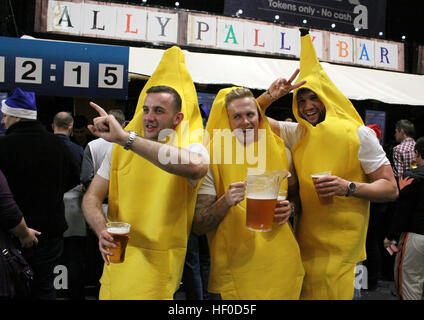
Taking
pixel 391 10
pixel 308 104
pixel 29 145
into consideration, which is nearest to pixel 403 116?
pixel 391 10

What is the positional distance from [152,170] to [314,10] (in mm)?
7136

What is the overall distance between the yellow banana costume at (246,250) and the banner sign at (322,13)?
18.6ft

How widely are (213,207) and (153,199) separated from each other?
0.30 metres

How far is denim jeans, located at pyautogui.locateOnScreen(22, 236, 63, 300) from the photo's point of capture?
119 inches

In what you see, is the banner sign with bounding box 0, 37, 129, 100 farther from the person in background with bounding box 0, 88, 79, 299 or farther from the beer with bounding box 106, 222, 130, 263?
the beer with bounding box 106, 222, 130, 263

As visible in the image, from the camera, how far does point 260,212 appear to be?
5.80 ft

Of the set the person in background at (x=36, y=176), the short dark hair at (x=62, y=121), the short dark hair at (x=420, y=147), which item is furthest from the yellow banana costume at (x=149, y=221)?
the short dark hair at (x=420, y=147)

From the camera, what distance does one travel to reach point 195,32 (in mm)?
6832

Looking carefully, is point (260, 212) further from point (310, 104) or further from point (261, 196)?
point (310, 104)

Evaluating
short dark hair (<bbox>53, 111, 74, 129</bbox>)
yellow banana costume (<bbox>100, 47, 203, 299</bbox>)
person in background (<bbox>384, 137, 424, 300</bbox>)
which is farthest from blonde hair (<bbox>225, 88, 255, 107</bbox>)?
person in background (<bbox>384, 137, 424, 300</bbox>)

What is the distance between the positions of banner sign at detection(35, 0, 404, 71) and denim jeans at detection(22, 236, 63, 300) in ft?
14.0

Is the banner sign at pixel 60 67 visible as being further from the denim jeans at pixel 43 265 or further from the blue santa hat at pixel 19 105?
the denim jeans at pixel 43 265

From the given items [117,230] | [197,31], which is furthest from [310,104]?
[197,31]
